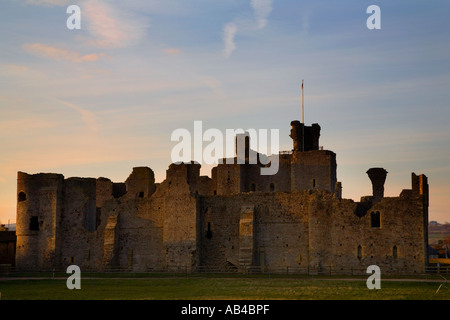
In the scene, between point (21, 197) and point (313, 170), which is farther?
point (313, 170)

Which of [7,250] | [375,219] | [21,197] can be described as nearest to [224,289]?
[375,219]

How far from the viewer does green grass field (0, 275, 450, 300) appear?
33.5 metres

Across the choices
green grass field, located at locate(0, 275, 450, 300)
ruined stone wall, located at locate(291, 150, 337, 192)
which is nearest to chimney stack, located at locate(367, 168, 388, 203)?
ruined stone wall, located at locate(291, 150, 337, 192)

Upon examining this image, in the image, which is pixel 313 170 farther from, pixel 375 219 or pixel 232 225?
pixel 375 219

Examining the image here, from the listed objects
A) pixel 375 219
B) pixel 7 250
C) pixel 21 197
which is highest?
pixel 21 197

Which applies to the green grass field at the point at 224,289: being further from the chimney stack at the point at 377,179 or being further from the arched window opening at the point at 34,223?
the chimney stack at the point at 377,179

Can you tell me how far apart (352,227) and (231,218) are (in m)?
10.1

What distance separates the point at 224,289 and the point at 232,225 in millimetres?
17760

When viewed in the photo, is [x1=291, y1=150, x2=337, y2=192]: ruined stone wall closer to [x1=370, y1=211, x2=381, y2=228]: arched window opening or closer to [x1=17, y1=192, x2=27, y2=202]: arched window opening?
[x1=370, y1=211, x2=381, y2=228]: arched window opening

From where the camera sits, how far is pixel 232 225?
55469 mm

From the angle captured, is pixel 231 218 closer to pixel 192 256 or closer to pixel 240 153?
pixel 192 256

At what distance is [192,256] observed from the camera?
55.7 m

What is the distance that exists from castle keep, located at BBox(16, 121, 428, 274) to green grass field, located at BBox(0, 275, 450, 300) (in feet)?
18.9
